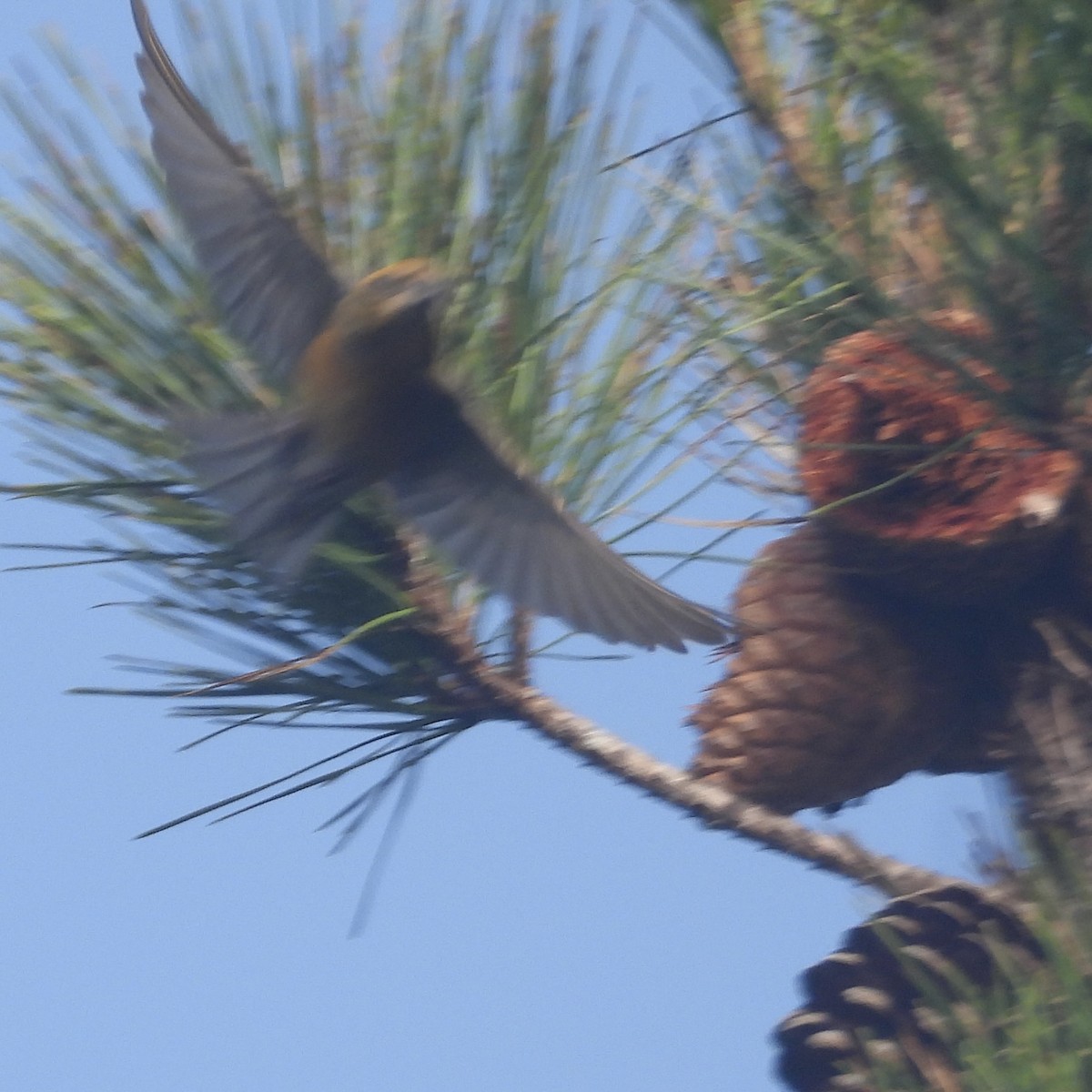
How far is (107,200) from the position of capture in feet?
3.50

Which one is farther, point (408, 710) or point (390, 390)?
point (390, 390)

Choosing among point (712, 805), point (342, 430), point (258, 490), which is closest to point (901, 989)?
point (712, 805)

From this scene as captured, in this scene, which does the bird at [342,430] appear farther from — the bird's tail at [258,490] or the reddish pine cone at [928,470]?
the reddish pine cone at [928,470]

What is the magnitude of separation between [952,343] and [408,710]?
1.33 feet

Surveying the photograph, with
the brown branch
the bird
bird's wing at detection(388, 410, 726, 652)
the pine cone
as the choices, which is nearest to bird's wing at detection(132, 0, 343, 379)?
the bird

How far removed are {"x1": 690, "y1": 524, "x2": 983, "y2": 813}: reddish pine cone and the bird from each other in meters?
0.04

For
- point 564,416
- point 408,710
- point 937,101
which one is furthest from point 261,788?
point 937,101

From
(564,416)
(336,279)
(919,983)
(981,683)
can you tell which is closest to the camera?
(919,983)

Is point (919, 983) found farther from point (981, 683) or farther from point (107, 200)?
point (107, 200)

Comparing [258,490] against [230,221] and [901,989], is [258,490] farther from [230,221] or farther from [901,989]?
[901,989]

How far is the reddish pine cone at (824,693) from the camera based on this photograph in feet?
3.12

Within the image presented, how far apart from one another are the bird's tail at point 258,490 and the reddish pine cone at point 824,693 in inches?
10.4

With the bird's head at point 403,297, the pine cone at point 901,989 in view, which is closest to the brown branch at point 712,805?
the pine cone at point 901,989

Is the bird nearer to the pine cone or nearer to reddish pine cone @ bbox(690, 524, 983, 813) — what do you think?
reddish pine cone @ bbox(690, 524, 983, 813)
